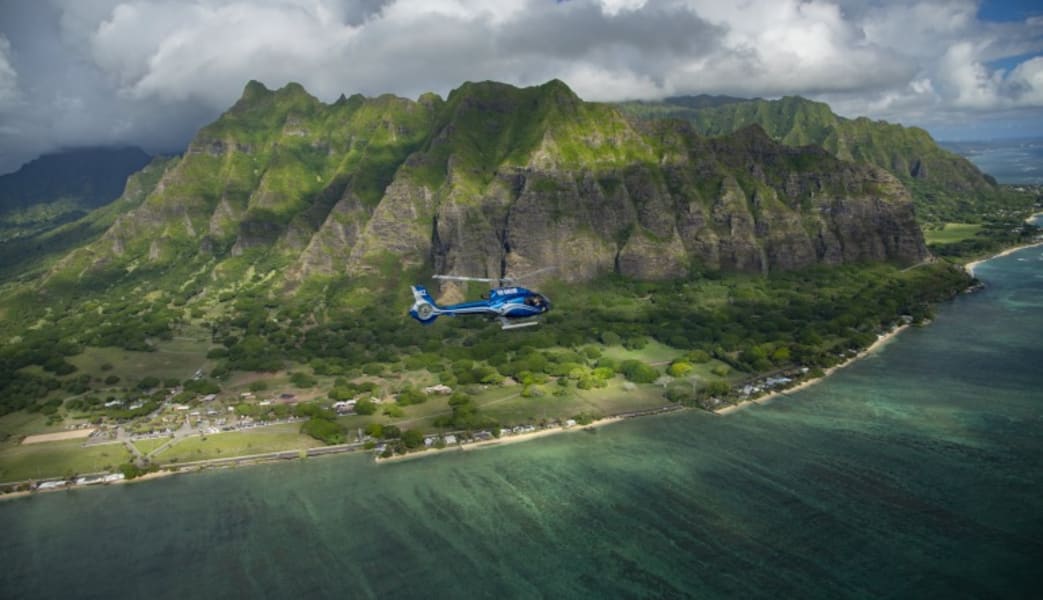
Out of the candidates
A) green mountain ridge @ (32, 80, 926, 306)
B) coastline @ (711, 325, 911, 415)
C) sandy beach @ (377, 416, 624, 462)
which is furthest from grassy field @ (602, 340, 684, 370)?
green mountain ridge @ (32, 80, 926, 306)

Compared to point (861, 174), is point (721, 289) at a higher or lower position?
lower

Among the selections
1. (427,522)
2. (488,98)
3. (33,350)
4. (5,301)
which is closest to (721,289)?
(488,98)

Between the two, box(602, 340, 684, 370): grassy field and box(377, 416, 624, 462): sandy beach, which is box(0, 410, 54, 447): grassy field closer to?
box(377, 416, 624, 462): sandy beach

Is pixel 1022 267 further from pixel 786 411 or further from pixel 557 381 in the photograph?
pixel 557 381

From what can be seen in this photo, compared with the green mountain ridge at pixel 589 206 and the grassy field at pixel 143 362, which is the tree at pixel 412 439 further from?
the green mountain ridge at pixel 589 206

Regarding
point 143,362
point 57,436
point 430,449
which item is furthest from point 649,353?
point 143,362

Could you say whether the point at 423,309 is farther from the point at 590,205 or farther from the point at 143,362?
the point at 590,205
